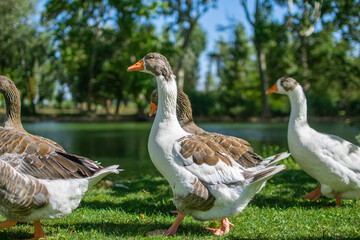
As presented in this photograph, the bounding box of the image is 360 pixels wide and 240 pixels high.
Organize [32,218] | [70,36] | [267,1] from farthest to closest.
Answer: [70,36] < [267,1] < [32,218]

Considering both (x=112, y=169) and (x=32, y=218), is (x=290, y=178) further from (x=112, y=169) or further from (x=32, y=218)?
(x=32, y=218)

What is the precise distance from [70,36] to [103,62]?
→ 723 cm

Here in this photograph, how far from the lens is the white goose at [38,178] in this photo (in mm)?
2941

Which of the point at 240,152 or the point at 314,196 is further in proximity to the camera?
the point at 314,196

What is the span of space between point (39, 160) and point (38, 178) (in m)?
0.19

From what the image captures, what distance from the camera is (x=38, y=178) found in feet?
10.1

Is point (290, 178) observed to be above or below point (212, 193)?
below

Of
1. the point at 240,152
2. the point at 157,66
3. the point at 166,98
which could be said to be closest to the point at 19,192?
the point at 166,98

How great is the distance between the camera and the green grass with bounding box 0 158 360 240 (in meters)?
3.39

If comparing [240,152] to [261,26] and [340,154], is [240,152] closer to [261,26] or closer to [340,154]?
[340,154]

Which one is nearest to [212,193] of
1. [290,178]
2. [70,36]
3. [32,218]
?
[32,218]

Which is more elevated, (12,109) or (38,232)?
(12,109)

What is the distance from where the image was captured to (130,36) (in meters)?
26.0

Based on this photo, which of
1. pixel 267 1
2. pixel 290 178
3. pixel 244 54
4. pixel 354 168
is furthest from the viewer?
pixel 244 54
